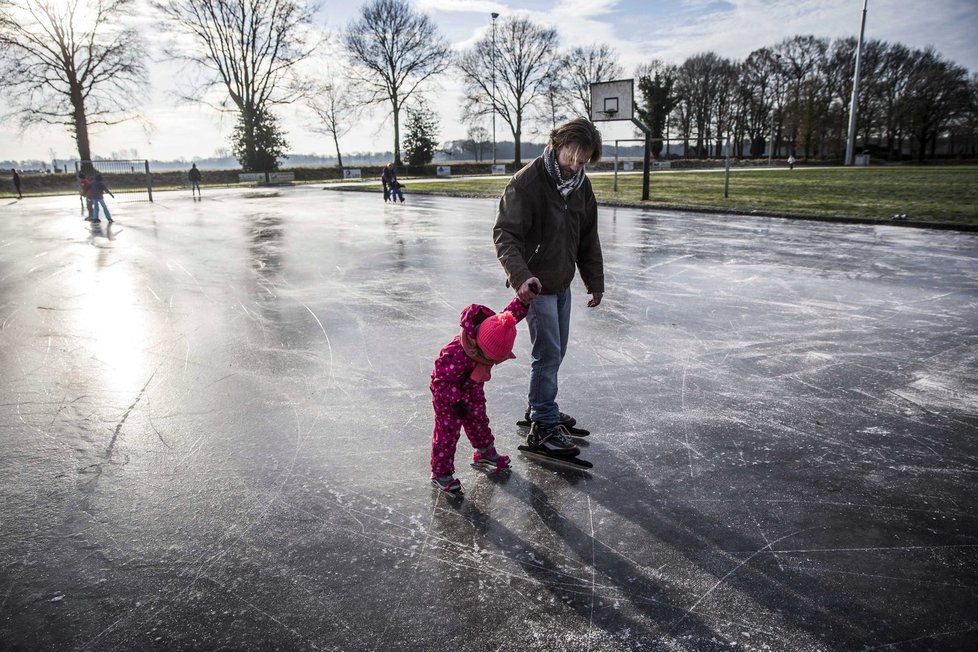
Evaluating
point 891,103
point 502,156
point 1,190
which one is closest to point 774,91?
point 891,103

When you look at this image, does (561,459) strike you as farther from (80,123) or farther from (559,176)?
(80,123)

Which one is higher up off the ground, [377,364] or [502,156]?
[502,156]

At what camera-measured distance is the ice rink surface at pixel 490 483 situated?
2.14m

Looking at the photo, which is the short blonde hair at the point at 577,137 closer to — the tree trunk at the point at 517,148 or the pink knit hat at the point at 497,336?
the pink knit hat at the point at 497,336

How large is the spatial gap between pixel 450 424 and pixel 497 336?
595mm

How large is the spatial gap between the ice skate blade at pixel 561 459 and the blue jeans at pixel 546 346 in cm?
19

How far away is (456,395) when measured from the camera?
2.94 metres

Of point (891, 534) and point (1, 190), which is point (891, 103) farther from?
point (1, 190)

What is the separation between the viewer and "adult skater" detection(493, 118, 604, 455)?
3.03 meters

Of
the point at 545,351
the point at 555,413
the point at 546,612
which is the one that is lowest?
the point at 546,612

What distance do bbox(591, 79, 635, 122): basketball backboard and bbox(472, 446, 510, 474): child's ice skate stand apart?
20385 mm

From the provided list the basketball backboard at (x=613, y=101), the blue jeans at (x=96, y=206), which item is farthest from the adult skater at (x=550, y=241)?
the basketball backboard at (x=613, y=101)

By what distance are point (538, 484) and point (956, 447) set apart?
2427mm

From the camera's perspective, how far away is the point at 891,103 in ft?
186
